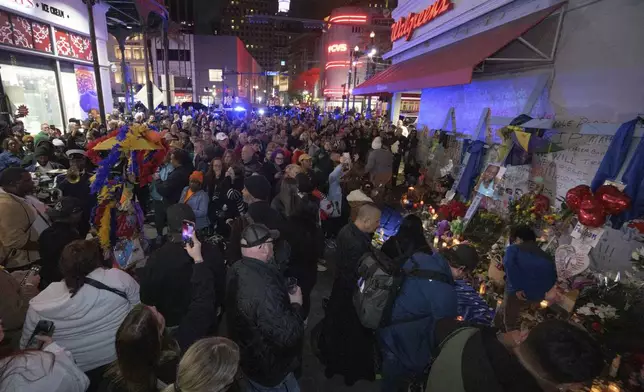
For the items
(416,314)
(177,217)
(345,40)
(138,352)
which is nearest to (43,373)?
(138,352)

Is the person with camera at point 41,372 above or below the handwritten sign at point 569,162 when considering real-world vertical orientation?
below

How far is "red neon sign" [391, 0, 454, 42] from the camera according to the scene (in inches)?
416

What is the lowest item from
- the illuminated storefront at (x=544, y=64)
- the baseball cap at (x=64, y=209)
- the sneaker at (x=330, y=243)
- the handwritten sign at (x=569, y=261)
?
the sneaker at (x=330, y=243)

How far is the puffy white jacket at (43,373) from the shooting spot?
1.75 meters

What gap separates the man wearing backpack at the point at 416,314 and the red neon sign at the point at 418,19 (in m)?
10.1

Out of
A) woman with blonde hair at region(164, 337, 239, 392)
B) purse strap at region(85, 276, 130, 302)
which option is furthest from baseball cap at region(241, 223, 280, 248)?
purse strap at region(85, 276, 130, 302)

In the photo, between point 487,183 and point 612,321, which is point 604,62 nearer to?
point 487,183

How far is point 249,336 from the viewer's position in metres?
2.46

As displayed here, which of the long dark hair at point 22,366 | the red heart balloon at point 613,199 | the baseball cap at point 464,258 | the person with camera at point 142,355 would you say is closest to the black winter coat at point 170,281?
the person with camera at point 142,355

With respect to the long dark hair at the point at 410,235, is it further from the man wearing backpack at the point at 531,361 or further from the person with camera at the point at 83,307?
the person with camera at the point at 83,307

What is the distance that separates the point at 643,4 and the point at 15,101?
18761 millimetres

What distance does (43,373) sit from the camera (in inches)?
72.6

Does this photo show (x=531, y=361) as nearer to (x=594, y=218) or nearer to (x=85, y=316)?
(x=85, y=316)

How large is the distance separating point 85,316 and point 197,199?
2.84 meters
